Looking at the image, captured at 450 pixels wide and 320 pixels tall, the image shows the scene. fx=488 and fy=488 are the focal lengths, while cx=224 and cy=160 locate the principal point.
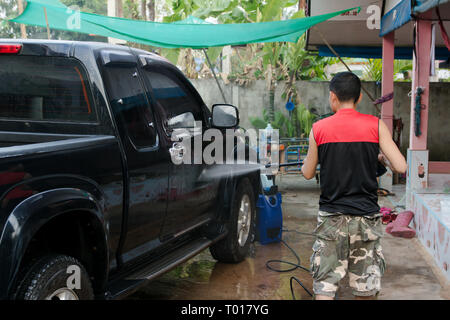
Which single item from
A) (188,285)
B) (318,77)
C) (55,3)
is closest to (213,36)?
(55,3)

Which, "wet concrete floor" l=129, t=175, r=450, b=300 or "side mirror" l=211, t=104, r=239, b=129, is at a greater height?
"side mirror" l=211, t=104, r=239, b=129

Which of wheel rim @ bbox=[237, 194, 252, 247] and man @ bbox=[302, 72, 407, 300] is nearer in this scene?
man @ bbox=[302, 72, 407, 300]

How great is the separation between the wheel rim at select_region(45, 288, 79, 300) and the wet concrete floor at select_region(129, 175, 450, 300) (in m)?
1.77

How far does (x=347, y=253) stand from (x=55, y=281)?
1.82 meters

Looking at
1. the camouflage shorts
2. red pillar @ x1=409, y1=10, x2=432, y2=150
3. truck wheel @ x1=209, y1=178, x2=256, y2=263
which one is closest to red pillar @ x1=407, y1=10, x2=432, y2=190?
red pillar @ x1=409, y1=10, x2=432, y2=150

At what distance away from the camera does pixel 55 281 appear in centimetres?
250

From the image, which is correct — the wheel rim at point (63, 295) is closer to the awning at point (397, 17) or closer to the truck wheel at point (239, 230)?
the truck wheel at point (239, 230)

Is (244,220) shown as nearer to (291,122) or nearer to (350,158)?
(350,158)

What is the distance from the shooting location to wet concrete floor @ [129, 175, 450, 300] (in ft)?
14.5

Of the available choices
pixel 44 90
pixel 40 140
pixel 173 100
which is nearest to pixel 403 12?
pixel 173 100

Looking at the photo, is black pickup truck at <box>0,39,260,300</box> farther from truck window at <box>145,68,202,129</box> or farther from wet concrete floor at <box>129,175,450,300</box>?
wet concrete floor at <box>129,175,450,300</box>
